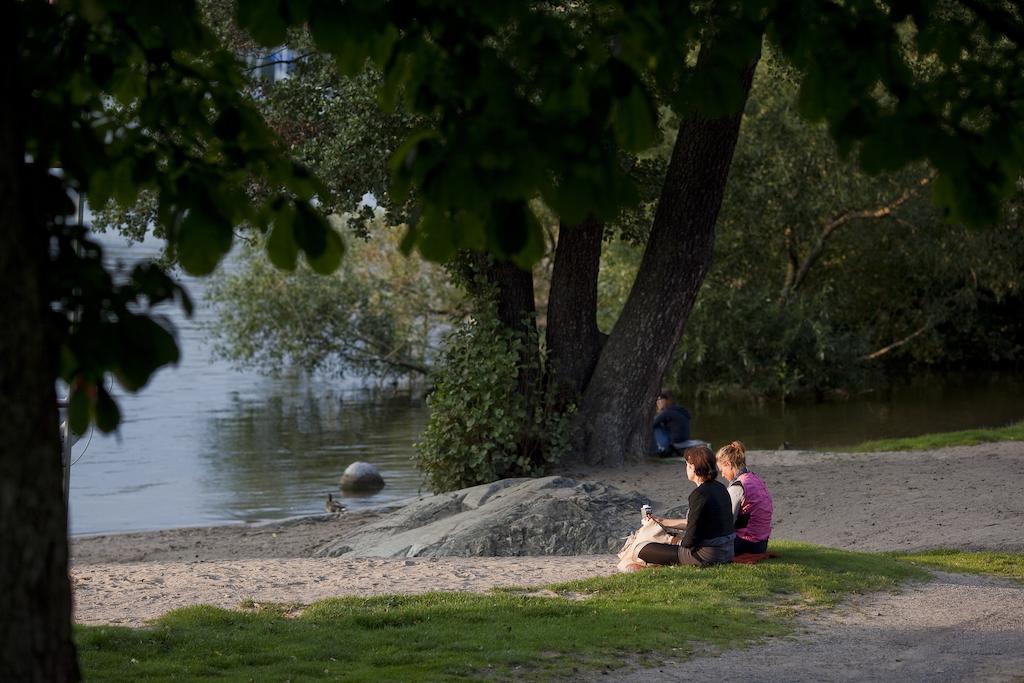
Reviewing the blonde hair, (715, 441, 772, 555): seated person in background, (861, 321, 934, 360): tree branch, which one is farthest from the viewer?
(861, 321, 934, 360): tree branch

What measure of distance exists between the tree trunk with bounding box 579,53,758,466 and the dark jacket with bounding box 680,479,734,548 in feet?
23.1

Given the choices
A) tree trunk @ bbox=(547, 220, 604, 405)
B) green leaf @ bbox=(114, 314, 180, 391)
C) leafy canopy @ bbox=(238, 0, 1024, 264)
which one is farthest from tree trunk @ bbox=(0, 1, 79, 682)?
tree trunk @ bbox=(547, 220, 604, 405)

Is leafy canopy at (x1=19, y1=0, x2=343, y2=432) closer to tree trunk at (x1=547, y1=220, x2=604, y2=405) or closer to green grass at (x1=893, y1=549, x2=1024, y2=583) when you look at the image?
green grass at (x1=893, y1=549, x2=1024, y2=583)

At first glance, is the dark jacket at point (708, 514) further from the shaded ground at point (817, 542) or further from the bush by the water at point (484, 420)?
the bush by the water at point (484, 420)

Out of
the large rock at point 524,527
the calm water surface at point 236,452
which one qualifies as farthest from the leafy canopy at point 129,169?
the calm water surface at point 236,452

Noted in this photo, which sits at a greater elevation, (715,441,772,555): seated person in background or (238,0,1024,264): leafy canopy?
(238,0,1024,264): leafy canopy

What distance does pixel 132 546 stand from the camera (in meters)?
15.6

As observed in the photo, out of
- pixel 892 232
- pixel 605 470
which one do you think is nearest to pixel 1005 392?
pixel 892 232

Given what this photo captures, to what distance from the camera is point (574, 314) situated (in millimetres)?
17609

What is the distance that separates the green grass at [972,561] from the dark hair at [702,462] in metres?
2.67

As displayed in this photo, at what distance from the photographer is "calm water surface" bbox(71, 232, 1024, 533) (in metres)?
20.1

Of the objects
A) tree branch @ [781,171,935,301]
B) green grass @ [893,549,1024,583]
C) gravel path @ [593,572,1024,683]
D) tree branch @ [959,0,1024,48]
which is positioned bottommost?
green grass @ [893,549,1024,583]

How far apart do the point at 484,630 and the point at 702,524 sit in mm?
2674

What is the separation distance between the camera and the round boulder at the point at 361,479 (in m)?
20.7
